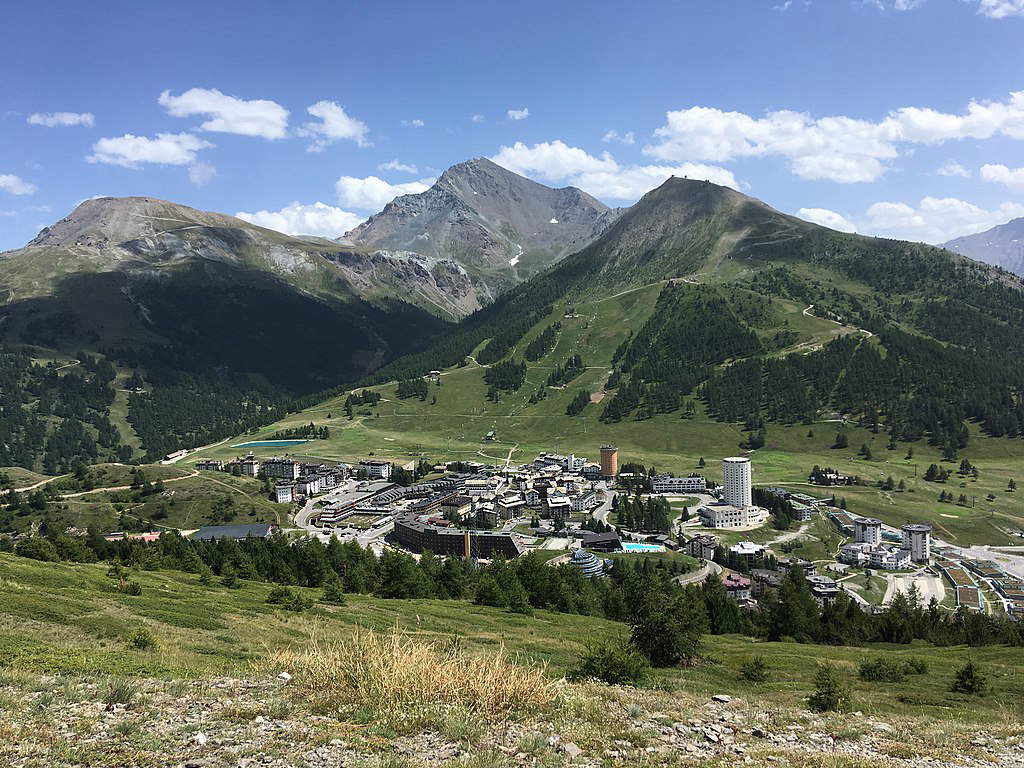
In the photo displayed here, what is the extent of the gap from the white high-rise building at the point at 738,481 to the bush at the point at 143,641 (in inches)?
5110

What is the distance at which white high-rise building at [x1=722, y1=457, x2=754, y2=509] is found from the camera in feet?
456

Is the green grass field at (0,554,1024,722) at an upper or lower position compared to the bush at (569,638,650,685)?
lower

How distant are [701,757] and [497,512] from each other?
401ft

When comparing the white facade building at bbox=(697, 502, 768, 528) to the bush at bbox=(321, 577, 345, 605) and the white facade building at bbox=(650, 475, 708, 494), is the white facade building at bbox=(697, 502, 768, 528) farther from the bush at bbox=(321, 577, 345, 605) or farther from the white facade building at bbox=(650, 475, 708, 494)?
the bush at bbox=(321, 577, 345, 605)

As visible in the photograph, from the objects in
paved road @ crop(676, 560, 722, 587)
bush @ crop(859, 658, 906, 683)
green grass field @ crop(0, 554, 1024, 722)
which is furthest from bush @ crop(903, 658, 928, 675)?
paved road @ crop(676, 560, 722, 587)

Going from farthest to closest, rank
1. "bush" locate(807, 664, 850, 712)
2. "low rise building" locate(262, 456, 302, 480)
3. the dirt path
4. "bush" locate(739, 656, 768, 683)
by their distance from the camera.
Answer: "low rise building" locate(262, 456, 302, 480)
the dirt path
"bush" locate(739, 656, 768, 683)
"bush" locate(807, 664, 850, 712)

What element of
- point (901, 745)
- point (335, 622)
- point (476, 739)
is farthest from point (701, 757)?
point (335, 622)

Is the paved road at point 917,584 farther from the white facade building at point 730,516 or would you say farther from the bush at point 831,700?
the bush at point 831,700

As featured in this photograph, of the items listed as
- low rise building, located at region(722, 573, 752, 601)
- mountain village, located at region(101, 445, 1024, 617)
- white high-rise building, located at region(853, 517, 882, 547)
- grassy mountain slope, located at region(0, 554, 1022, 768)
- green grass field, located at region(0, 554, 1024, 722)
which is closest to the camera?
grassy mountain slope, located at region(0, 554, 1022, 768)

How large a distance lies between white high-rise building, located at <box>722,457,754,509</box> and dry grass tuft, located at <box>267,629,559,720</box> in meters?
132

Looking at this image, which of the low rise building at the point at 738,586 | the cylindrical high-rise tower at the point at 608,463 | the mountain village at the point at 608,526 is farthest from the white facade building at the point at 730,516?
the cylindrical high-rise tower at the point at 608,463

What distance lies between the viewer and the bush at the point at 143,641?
24.6 m

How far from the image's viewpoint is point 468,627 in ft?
141

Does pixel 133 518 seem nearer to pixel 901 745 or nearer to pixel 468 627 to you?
pixel 468 627
